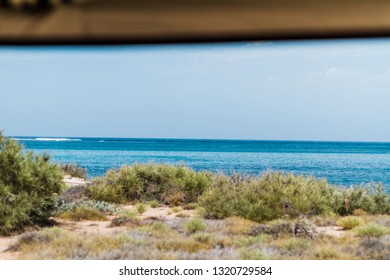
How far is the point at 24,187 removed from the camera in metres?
Answer: 2.36

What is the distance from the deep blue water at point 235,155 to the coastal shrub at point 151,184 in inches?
1.6

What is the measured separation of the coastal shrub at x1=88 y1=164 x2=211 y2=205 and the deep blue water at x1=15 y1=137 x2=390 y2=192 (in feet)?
0.13

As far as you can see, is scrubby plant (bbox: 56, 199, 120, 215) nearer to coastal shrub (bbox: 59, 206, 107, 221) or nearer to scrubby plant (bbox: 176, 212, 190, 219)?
coastal shrub (bbox: 59, 206, 107, 221)

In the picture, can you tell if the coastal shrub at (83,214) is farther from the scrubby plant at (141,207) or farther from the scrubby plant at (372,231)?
the scrubby plant at (372,231)

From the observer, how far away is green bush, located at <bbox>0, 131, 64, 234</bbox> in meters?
2.31

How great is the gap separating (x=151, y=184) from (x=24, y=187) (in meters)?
0.58

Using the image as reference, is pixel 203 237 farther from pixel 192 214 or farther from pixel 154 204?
pixel 154 204

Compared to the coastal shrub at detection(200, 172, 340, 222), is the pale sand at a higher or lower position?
lower

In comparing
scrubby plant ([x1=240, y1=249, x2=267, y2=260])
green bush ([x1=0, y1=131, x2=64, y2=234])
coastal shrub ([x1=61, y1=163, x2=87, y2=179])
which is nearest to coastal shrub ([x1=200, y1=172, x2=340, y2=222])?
scrubby plant ([x1=240, y1=249, x2=267, y2=260])

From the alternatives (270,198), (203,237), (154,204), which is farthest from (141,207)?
(270,198)

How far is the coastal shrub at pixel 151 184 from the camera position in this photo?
245cm

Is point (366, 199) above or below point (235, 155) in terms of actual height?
Result: below

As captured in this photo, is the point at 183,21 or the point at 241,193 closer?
the point at 183,21
